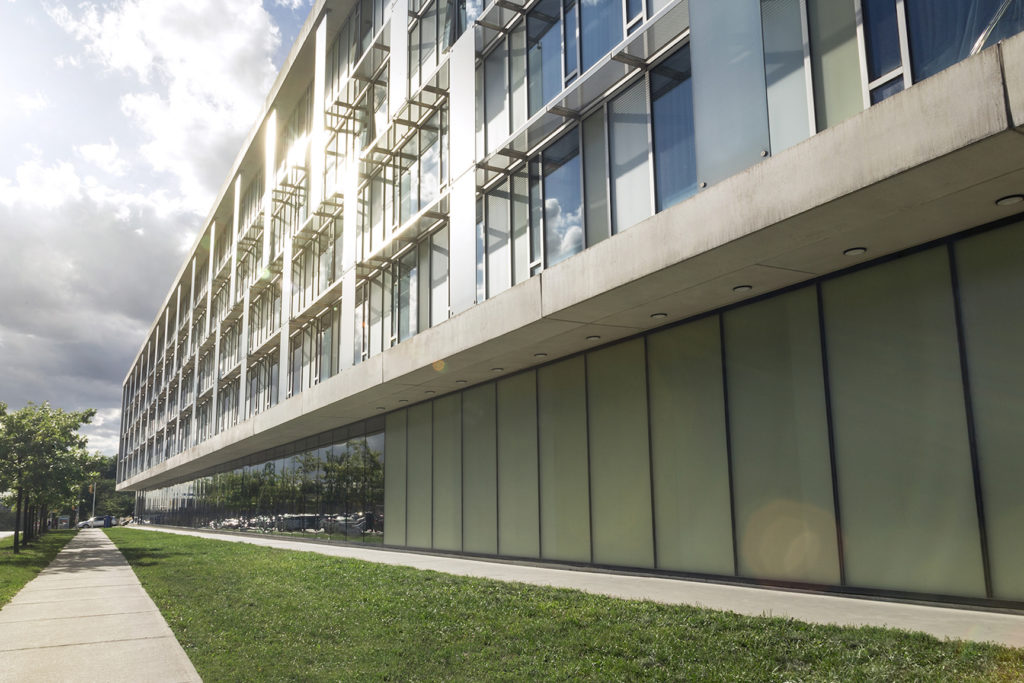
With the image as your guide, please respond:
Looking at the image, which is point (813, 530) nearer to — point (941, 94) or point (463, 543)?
point (941, 94)

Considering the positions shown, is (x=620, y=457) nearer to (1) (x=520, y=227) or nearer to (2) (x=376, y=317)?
(1) (x=520, y=227)

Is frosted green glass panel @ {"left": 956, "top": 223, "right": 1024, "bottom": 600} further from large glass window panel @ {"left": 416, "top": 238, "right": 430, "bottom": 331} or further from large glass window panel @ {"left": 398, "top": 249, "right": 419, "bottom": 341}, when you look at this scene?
large glass window panel @ {"left": 398, "top": 249, "right": 419, "bottom": 341}

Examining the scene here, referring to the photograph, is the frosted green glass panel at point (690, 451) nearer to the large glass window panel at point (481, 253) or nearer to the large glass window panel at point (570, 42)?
the large glass window panel at point (481, 253)

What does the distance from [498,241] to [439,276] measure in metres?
3.37

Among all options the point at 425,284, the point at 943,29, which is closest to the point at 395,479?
the point at 425,284

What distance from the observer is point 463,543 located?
21188 mm

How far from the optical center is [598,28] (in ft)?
47.4

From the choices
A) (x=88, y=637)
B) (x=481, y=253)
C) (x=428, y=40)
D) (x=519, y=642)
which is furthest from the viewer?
(x=428, y=40)

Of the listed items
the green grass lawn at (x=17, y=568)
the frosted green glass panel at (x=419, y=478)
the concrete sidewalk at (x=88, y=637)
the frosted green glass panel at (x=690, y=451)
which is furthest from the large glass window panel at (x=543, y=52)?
the green grass lawn at (x=17, y=568)

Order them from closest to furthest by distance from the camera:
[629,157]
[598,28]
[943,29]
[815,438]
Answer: [943,29] → [815,438] → [629,157] → [598,28]

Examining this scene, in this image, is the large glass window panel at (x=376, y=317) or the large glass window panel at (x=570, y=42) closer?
the large glass window panel at (x=570, y=42)

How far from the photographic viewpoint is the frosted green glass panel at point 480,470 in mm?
19875

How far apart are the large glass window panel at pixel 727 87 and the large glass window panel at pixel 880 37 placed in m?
1.42

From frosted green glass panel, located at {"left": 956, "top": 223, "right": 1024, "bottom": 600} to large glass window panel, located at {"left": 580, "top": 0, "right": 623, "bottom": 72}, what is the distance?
23.7ft
